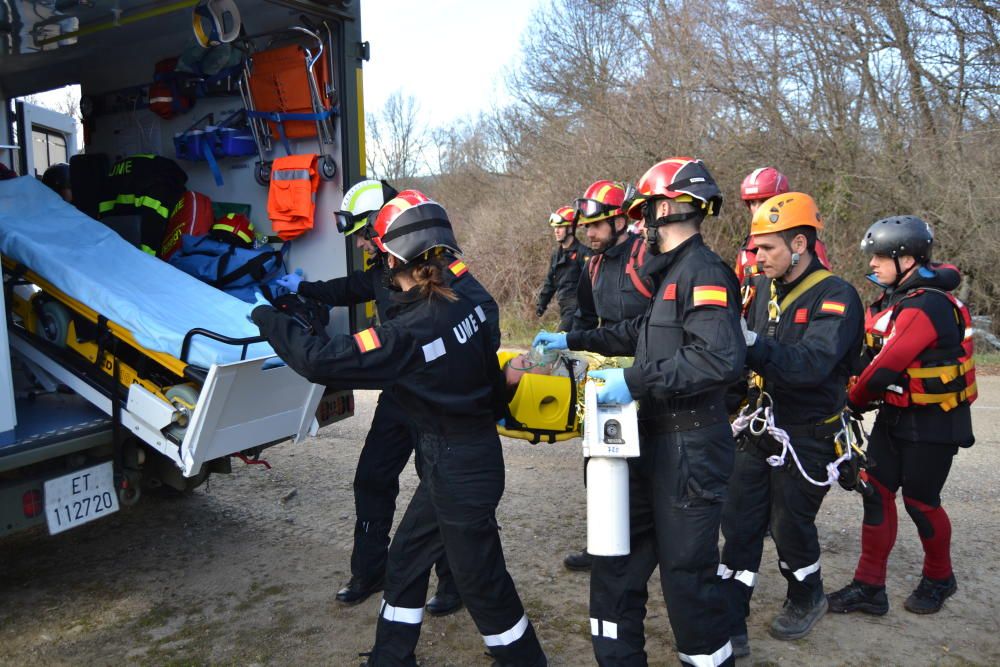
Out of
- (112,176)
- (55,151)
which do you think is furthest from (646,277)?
(55,151)

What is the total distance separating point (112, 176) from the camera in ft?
16.3

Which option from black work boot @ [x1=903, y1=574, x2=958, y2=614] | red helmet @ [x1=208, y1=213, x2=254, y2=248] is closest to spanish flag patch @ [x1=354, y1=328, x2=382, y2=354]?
red helmet @ [x1=208, y1=213, x2=254, y2=248]

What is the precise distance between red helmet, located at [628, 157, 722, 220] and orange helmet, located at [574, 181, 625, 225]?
2051 mm

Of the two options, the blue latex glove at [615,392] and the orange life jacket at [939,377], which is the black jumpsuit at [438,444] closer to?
the blue latex glove at [615,392]

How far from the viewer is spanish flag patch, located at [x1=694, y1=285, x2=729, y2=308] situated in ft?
8.63

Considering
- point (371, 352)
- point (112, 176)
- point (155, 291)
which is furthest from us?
point (112, 176)

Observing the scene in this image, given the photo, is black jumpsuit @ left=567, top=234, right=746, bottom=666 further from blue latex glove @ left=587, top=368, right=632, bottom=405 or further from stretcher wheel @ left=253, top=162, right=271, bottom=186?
stretcher wheel @ left=253, top=162, right=271, bottom=186

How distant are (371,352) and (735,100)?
1142cm

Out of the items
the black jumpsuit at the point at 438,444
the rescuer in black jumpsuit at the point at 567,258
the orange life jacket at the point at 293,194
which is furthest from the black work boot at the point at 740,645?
the rescuer in black jumpsuit at the point at 567,258

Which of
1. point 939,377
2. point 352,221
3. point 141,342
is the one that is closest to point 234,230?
point 352,221

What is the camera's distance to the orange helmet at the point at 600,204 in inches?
195

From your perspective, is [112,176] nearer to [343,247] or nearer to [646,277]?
[343,247]

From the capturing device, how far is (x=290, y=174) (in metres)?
4.64

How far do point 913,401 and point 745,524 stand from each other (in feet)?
3.16
